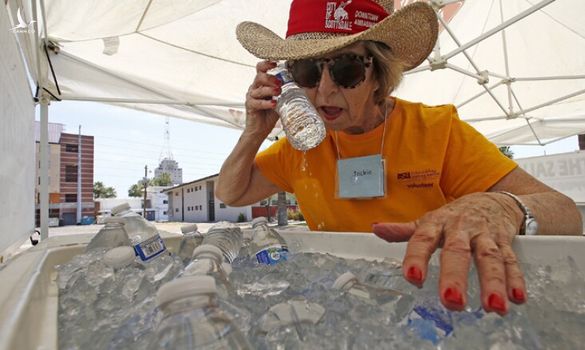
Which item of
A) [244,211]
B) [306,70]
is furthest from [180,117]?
[244,211]

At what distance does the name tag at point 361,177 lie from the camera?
4.44 feet

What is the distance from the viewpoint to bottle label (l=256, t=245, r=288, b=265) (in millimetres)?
1008

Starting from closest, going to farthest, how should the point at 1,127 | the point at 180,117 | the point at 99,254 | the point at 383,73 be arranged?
the point at 99,254
the point at 383,73
the point at 1,127
the point at 180,117

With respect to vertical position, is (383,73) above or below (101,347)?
above

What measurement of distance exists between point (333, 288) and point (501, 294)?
29 cm

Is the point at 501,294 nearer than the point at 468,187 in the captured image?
Yes

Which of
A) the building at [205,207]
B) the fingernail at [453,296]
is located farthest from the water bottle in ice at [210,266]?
the building at [205,207]

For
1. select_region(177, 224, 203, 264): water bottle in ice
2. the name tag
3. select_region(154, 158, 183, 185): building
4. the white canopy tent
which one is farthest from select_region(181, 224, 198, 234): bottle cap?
select_region(154, 158, 183, 185): building

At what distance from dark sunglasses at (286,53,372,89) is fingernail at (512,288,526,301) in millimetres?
905

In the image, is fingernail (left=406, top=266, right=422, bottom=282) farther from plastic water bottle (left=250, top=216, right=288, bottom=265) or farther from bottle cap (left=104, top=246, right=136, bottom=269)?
bottle cap (left=104, top=246, right=136, bottom=269)

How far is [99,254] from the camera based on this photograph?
3.43 ft

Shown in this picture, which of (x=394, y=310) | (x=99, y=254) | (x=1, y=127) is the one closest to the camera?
(x=394, y=310)

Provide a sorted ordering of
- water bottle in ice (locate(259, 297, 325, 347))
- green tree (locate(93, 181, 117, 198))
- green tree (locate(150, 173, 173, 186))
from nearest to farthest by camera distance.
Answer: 1. water bottle in ice (locate(259, 297, 325, 347))
2. green tree (locate(93, 181, 117, 198))
3. green tree (locate(150, 173, 173, 186))

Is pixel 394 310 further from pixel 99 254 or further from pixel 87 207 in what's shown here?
pixel 87 207
